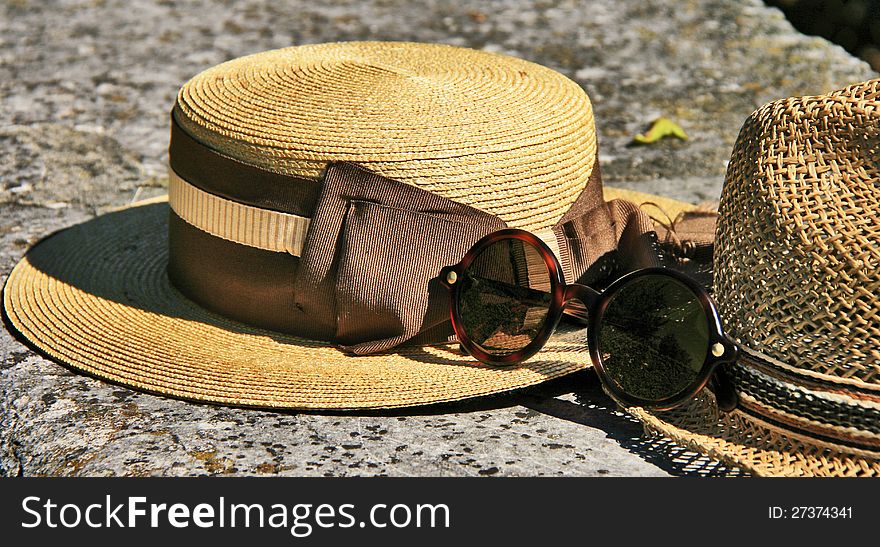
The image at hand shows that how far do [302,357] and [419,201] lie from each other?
36 centimetres

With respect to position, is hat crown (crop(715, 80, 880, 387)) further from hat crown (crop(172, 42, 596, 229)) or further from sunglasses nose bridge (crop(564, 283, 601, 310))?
hat crown (crop(172, 42, 596, 229))

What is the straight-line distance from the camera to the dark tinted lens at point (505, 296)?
71.6 inches

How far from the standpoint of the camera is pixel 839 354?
1.50 meters

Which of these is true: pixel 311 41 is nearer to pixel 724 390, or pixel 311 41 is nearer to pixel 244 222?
pixel 244 222

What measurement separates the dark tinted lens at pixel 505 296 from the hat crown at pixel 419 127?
10cm

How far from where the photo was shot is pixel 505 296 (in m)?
1.86

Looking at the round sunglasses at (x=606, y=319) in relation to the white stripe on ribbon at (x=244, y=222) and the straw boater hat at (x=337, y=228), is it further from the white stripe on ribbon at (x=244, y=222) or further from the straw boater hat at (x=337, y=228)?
the white stripe on ribbon at (x=244, y=222)

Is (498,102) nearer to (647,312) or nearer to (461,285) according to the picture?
(461,285)

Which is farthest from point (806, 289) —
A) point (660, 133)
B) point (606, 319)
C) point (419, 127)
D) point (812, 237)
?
point (660, 133)

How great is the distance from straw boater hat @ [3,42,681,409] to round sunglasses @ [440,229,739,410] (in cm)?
5

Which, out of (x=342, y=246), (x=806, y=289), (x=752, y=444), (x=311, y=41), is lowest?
(x=311, y=41)

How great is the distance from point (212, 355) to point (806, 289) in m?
1.04

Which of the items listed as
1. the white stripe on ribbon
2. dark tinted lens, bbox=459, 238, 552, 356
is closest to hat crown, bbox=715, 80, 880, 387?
dark tinted lens, bbox=459, 238, 552, 356
